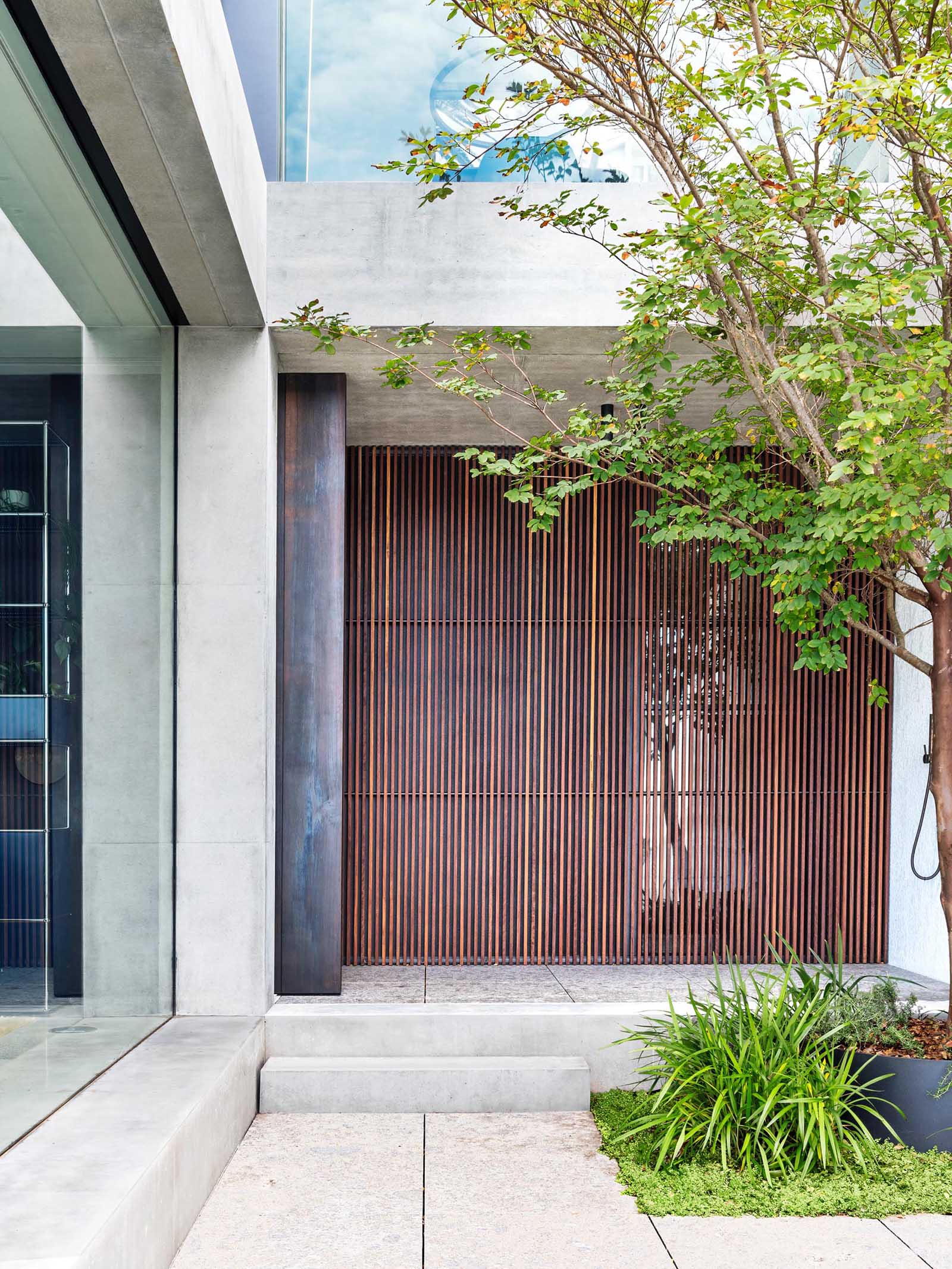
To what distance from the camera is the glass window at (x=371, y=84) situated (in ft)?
15.0

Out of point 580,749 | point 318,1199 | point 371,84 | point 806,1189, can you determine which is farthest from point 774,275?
point 318,1199

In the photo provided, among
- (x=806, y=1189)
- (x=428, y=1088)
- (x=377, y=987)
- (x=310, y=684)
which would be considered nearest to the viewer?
(x=806, y=1189)

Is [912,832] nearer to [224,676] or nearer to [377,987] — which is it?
[377,987]

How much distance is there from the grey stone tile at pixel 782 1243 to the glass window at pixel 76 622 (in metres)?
1.98

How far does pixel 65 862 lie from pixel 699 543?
3.87 m

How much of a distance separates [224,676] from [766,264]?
271 centimetres

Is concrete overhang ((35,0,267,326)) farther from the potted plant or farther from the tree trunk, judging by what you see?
the potted plant

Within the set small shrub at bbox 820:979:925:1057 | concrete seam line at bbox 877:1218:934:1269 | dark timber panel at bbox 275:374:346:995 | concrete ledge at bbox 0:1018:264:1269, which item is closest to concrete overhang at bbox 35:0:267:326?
dark timber panel at bbox 275:374:346:995

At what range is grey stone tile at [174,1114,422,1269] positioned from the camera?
316cm

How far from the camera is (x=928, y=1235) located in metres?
3.30

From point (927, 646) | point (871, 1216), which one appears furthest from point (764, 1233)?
point (927, 646)

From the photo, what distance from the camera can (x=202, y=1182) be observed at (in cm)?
345

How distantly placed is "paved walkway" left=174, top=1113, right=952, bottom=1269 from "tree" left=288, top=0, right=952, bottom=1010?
101 cm

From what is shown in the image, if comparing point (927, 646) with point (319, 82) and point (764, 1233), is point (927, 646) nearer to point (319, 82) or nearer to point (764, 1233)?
point (764, 1233)
